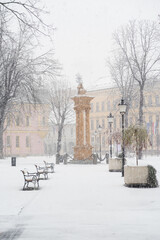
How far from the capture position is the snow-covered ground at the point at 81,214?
721 cm

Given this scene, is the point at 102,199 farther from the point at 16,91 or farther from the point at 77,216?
the point at 16,91

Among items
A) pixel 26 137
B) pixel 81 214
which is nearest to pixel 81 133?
pixel 81 214

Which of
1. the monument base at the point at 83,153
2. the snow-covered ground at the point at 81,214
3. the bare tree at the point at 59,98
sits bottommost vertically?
the snow-covered ground at the point at 81,214

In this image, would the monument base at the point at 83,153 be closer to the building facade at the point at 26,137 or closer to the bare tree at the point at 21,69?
the bare tree at the point at 21,69

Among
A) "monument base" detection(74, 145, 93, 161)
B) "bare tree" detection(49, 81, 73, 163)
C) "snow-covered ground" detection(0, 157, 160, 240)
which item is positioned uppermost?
"bare tree" detection(49, 81, 73, 163)

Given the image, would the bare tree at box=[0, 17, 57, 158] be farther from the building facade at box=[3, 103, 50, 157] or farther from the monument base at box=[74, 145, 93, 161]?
the building facade at box=[3, 103, 50, 157]

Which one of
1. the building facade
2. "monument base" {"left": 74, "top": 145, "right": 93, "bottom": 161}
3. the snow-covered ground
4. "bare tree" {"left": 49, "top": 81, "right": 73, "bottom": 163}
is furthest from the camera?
the building facade

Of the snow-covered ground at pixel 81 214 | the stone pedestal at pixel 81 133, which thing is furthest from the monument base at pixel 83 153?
the snow-covered ground at pixel 81 214

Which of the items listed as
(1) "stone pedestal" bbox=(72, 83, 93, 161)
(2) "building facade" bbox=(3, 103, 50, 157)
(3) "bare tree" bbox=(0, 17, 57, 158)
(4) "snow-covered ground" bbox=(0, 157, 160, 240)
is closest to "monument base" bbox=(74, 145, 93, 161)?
(1) "stone pedestal" bbox=(72, 83, 93, 161)

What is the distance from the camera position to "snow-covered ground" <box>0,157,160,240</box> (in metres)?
7.21

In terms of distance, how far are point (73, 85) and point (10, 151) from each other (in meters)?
17.9

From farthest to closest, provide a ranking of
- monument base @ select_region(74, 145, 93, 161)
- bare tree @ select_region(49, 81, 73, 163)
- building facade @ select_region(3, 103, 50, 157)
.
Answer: building facade @ select_region(3, 103, 50, 157) → bare tree @ select_region(49, 81, 73, 163) → monument base @ select_region(74, 145, 93, 161)

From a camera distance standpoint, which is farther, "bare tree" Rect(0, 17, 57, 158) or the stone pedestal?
the stone pedestal

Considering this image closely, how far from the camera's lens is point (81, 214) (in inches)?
357
